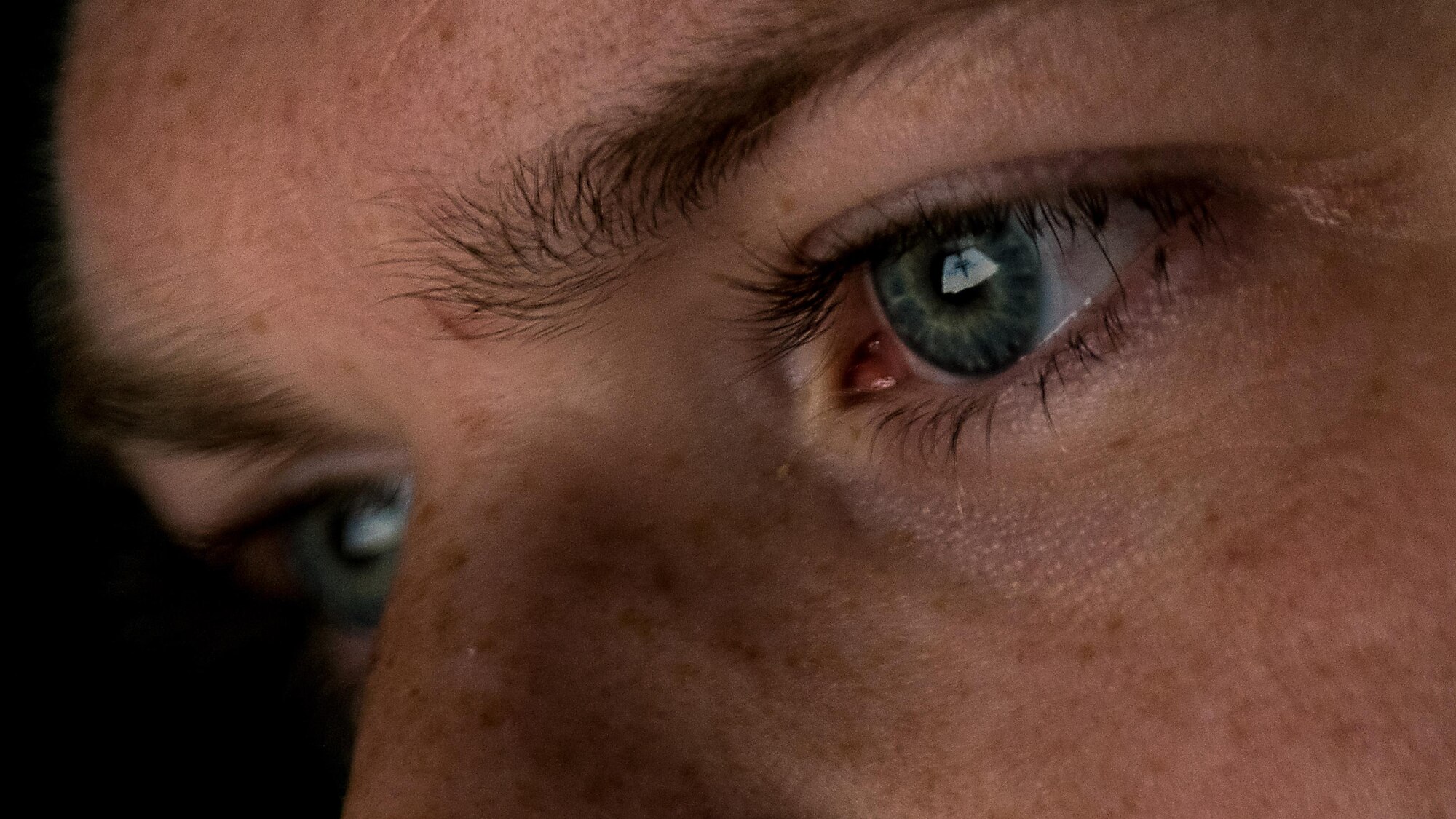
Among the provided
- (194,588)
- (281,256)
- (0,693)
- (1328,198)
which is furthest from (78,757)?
(1328,198)

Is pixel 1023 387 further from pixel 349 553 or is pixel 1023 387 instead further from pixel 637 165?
pixel 349 553

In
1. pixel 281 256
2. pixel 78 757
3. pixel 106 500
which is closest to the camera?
pixel 281 256

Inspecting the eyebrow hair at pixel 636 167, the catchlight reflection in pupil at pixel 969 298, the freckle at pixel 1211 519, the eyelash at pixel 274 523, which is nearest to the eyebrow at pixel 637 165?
the eyebrow hair at pixel 636 167

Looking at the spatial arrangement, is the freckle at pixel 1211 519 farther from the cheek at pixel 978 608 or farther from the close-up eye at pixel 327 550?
the close-up eye at pixel 327 550

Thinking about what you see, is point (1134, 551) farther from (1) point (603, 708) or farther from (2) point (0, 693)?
(2) point (0, 693)

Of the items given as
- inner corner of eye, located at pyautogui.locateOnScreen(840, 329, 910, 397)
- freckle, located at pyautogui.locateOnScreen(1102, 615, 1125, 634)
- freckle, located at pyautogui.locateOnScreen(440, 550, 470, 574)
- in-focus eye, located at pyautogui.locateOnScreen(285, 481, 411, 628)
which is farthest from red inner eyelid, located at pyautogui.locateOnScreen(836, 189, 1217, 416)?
in-focus eye, located at pyautogui.locateOnScreen(285, 481, 411, 628)
